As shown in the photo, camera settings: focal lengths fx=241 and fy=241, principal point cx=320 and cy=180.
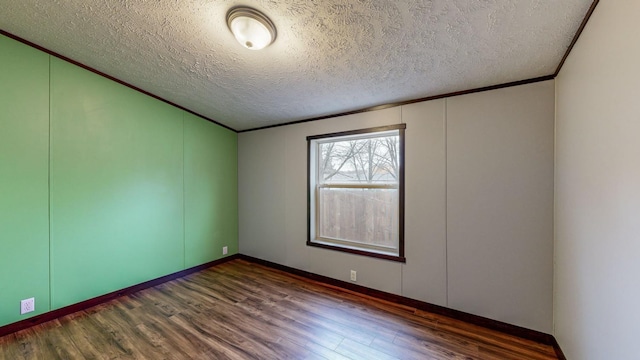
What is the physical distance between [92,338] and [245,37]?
2.83 m

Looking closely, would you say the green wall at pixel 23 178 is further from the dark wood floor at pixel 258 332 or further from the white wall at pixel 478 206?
the white wall at pixel 478 206

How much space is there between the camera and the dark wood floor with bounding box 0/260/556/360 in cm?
191

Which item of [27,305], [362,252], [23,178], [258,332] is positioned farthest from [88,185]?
[362,252]

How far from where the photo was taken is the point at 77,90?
8.45 ft

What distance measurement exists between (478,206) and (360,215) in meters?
1.28

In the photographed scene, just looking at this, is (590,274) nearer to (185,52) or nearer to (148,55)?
(185,52)

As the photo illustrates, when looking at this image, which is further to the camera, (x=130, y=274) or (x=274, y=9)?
(x=130, y=274)

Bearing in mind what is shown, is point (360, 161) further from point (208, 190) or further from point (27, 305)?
point (27, 305)

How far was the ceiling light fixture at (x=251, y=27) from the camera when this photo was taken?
5.36 feet

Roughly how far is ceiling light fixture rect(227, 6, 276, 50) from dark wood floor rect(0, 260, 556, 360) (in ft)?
7.93


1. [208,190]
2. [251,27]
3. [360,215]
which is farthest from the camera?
[208,190]

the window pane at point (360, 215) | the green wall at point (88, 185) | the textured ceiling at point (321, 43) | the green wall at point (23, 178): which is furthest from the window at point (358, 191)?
the green wall at point (23, 178)

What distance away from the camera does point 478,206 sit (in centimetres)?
226

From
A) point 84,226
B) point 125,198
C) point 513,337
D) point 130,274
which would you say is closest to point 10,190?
point 84,226
